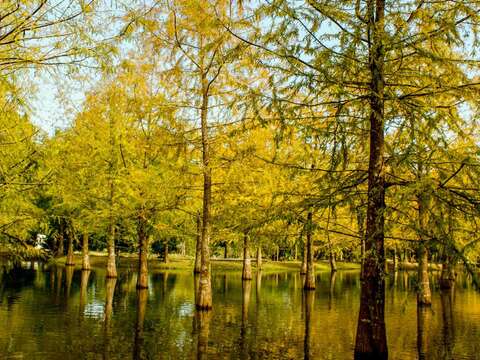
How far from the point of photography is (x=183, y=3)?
19.2 m

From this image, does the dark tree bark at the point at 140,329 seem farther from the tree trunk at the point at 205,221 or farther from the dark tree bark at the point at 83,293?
the tree trunk at the point at 205,221

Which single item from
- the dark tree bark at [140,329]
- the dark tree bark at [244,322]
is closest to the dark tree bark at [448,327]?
the dark tree bark at [244,322]

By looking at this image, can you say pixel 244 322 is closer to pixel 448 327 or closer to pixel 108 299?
pixel 448 327

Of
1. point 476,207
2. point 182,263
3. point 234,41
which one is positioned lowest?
point 182,263

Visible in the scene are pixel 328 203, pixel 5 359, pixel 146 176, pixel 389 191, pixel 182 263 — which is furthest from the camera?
pixel 182 263

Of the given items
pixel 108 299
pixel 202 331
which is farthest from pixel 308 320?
pixel 108 299

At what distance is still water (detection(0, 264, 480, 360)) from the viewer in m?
11.8

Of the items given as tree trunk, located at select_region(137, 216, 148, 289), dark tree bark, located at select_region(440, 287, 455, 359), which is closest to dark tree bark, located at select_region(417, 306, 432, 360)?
dark tree bark, located at select_region(440, 287, 455, 359)

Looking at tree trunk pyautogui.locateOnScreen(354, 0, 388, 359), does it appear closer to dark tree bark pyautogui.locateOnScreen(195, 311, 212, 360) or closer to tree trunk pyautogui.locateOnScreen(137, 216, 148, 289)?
dark tree bark pyautogui.locateOnScreen(195, 311, 212, 360)

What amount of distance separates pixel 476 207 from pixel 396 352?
512 cm

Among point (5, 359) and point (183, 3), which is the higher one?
point (183, 3)

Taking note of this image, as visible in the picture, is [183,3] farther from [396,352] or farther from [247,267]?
[247,267]

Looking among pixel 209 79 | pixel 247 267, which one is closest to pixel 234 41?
pixel 209 79

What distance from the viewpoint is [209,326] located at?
15.4m
